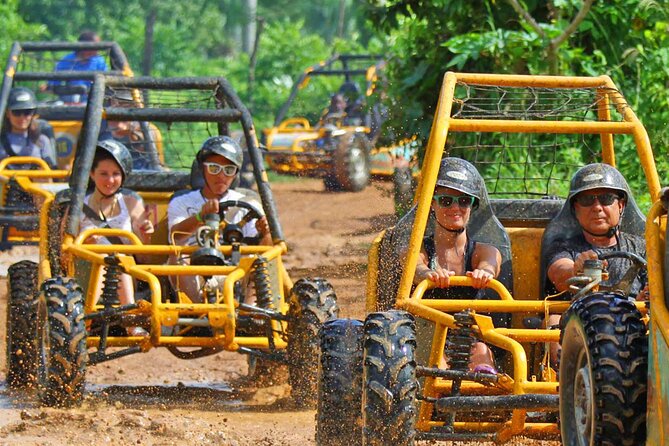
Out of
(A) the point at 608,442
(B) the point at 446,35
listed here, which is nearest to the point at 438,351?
(A) the point at 608,442

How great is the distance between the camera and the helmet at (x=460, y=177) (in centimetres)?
636

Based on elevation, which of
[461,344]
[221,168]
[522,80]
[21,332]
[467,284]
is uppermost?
[522,80]

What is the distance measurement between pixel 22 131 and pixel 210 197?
5493 mm

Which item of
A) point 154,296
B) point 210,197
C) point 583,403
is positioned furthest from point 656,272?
point 210,197

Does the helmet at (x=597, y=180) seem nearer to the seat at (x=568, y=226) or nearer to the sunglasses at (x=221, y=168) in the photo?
the seat at (x=568, y=226)

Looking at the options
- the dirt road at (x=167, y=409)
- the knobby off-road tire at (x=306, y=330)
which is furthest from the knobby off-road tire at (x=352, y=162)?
the knobby off-road tire at (x=306, y=330)

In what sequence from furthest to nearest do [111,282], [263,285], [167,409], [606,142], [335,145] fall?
1. [335,145]
2. [263,285]
3. [111,282]
4. [167,409]
5. [606,142]

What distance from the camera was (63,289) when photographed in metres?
7.39

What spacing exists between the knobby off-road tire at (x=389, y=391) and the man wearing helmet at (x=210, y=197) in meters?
3.37

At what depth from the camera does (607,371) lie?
4.25 metres

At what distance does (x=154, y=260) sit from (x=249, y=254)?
662mm

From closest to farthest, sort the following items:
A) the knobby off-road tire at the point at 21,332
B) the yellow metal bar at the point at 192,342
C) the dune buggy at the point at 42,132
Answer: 1. the yellow metal bar at the point at 192,342
2. the knobby off-road tire at the point at 21,332
3. the dune buggy at the point at 42,132

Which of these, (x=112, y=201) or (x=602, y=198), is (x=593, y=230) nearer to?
(x=602, y=198)

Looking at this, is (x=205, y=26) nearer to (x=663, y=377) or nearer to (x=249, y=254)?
(x=249, y=254)
